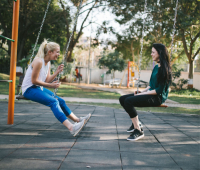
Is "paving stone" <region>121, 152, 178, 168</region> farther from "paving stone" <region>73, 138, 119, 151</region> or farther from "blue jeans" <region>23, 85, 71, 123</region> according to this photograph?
"blue jeans" <region>23, 85, 71, 123</region>

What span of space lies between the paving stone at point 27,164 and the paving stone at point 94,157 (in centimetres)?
22

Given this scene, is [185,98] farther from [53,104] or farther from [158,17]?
[53,104]

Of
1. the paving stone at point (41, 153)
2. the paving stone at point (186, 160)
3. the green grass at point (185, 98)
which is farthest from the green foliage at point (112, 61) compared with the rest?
the paving stone at point (41, 153)

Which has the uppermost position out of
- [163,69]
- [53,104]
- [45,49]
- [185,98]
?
[45,49]

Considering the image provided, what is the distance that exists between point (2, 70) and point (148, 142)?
25122mm

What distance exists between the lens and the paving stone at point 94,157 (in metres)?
2.37

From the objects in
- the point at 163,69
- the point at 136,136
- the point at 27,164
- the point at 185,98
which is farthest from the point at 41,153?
the point at 185,98

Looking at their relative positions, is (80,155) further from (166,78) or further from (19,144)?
(166,78)

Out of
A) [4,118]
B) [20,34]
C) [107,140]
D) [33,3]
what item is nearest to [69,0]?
[33,3]

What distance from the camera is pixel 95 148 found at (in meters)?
2.83

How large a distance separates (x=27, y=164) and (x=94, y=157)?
742 mm

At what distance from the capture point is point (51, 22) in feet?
67.5

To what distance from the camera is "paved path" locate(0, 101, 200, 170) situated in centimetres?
228

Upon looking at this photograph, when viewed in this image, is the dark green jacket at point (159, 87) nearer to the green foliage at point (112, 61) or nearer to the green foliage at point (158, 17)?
the green foliage at point (158, 17)
